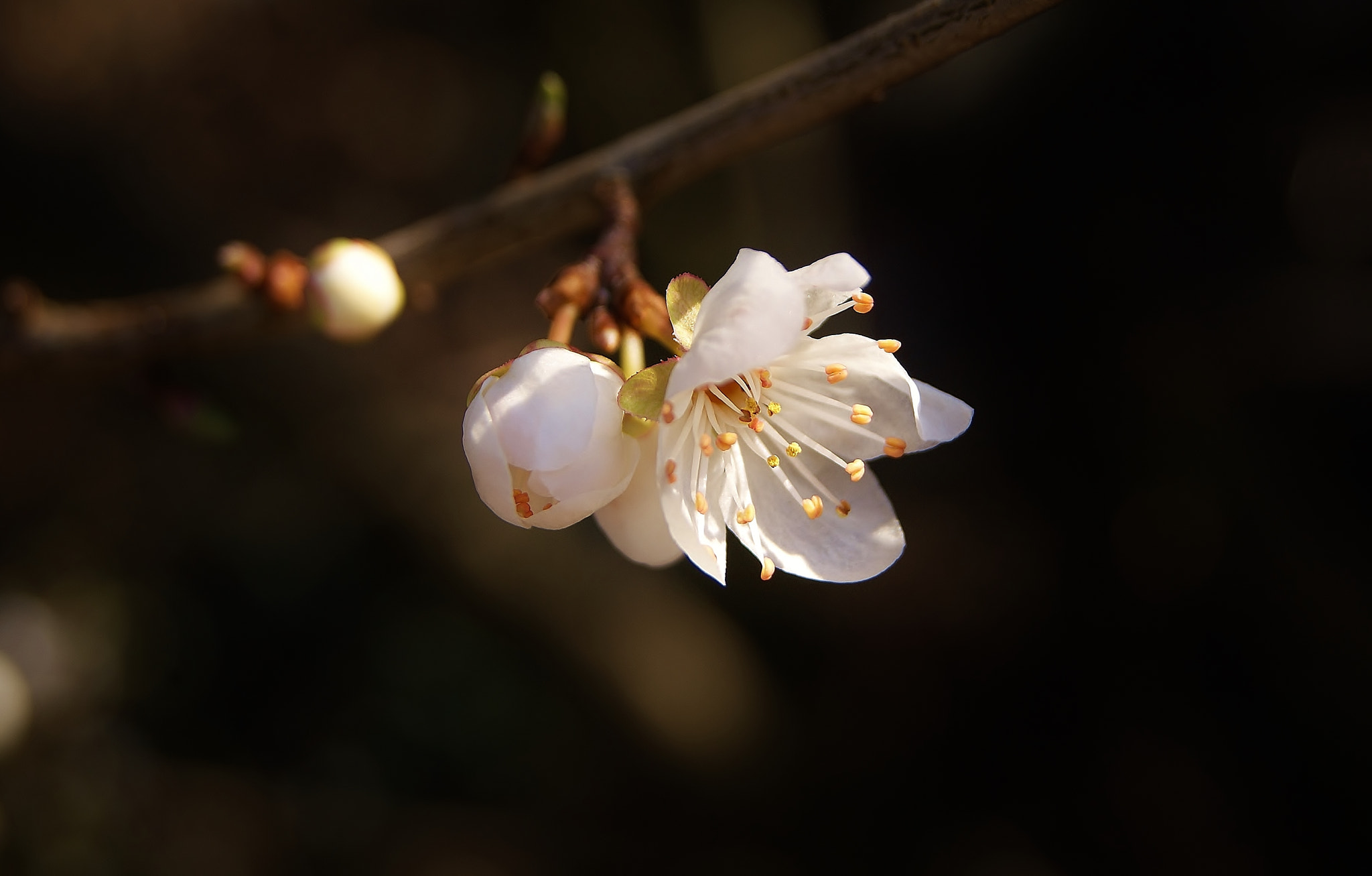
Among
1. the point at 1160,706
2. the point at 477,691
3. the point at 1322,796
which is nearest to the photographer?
the point at 1322,796

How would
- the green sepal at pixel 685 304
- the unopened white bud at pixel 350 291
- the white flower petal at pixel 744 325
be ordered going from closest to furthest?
the white flower petal at pixel 744 325 → the green sepal at pixel 685 304 → the unopened white bud at pixel 350 291

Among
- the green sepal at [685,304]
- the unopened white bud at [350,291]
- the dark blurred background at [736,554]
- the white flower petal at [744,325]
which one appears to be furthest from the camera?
the dark blurred background at [736,554]

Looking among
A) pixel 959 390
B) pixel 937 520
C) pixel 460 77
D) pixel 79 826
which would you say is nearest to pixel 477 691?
pixel 79 826

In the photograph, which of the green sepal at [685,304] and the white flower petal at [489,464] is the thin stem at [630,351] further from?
the white flower petal at [489,464]

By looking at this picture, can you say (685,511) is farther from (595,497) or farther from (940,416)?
(940,416)

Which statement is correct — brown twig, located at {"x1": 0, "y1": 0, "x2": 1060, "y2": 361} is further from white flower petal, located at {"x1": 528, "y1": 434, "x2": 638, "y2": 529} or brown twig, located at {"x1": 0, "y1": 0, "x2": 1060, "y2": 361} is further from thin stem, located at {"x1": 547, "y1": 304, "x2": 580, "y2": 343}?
white flower petal, located at {"x1": 528, "y1": 434, "x2": 638, "y2": 529}

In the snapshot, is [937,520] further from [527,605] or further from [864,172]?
[527,605]

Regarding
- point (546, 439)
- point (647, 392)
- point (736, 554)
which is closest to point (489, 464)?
point (546, 439)

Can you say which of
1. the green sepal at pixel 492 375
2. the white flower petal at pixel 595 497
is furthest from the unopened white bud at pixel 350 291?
the white flower petal at pixel 595 497
